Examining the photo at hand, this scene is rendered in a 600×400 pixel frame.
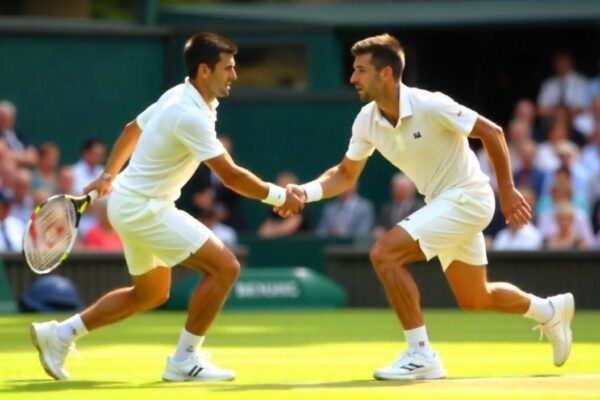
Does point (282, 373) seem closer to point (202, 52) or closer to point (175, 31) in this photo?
point (202, 52)

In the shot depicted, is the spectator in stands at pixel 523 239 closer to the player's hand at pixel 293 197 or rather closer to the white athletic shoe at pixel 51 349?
the player's hand at pixel 293 197

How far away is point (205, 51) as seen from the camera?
955 centimetres

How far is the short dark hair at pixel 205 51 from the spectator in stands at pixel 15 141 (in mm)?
9887

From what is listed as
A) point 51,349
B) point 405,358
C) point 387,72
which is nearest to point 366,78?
point 387,72

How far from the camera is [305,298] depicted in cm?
1800

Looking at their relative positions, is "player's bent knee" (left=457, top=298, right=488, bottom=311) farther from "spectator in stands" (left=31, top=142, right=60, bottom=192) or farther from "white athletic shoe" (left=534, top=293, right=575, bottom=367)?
"spectator in stands" (left=31, top=142, right=60, bottom=192)

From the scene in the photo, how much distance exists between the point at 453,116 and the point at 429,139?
0.23 meters

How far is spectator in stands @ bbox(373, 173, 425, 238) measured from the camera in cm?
1919

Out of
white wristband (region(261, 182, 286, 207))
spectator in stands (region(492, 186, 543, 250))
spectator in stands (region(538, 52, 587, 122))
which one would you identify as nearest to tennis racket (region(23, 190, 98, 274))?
white wristband (region(261, 182, 286, 207))

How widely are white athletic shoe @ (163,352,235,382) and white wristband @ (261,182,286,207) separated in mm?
997

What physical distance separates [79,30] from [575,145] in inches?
261

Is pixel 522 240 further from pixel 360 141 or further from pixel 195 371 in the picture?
pixel 195 371

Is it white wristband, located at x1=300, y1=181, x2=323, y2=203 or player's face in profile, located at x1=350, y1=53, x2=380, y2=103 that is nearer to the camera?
player's face in profile, located at x1=350, y1=53, x2=380, y2=103

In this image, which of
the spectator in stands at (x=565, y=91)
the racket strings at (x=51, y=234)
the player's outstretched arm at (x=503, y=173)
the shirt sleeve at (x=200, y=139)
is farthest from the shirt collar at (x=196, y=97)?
the spectator in stands at (x=565, y=91)
